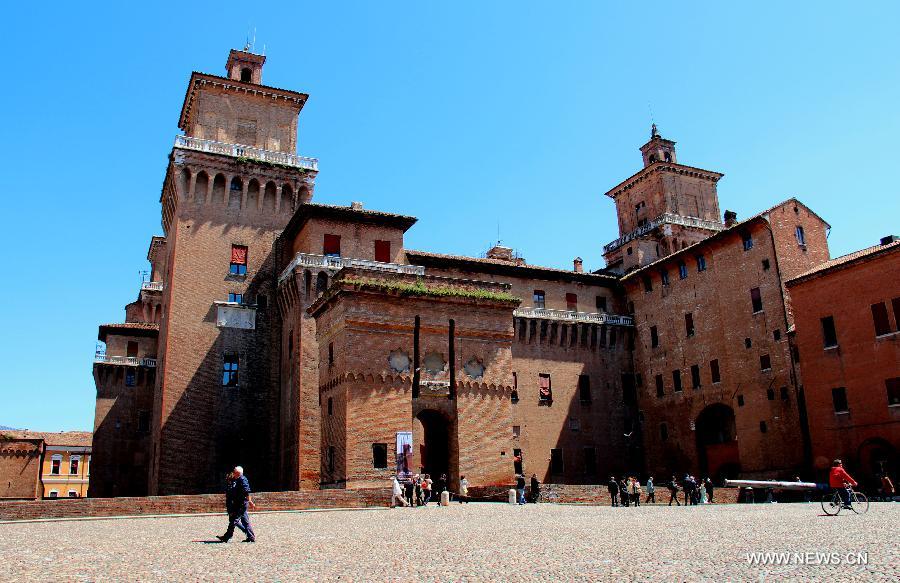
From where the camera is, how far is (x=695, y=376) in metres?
45.8

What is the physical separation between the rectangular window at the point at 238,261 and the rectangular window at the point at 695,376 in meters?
28.1

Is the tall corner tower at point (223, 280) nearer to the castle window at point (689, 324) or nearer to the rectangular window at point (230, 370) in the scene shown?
the rectangular window at point (230, 370)

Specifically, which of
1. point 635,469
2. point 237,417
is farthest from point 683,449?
point 237,417

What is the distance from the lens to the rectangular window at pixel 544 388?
1907 inches

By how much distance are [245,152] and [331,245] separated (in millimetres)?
9160

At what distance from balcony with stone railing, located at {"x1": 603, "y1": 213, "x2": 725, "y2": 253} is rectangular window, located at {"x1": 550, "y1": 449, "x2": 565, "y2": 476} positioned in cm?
1883

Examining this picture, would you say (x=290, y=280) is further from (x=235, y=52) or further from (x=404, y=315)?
(x=235, y=52)

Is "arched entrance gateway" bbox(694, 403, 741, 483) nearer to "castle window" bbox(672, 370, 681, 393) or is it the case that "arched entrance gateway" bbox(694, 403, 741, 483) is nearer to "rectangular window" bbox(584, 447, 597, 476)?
"castle window" bbox(672, 370, 681, 393)

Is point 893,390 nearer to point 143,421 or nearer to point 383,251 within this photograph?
point 383,251

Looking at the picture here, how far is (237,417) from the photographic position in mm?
41250

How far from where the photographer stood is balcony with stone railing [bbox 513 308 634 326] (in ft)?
160

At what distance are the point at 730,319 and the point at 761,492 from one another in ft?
42.1

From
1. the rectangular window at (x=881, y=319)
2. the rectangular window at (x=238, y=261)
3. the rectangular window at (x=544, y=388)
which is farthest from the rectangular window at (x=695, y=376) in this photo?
the rectangular window at (x=238, y=261)

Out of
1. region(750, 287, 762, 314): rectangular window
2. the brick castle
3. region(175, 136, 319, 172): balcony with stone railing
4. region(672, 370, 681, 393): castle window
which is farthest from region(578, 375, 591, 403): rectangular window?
region(175, 136, 319, 172): balcony with stone railing
